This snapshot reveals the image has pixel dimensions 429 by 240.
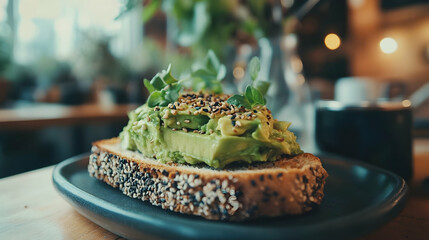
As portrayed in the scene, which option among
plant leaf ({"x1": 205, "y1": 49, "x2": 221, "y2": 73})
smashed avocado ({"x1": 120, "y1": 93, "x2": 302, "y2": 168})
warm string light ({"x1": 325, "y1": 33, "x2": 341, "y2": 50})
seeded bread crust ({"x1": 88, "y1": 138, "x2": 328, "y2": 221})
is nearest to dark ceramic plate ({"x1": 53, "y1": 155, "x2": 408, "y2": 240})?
seeded bread crust ({"x1": 88, "y1": 138, "x2": 328, "y2": 221})

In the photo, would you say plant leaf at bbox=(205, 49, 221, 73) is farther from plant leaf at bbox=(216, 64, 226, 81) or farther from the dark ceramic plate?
the dark ceramic plate

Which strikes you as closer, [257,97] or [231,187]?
[231,187]

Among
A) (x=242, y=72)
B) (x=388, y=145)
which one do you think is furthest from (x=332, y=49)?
(x=388, y=145)

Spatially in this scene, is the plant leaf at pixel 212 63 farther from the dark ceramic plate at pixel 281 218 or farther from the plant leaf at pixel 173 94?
the dark ceramic plate at pixel 281 218

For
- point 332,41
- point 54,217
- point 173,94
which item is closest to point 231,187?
point 173,94

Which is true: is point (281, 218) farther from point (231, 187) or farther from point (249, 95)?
point (249, 95)

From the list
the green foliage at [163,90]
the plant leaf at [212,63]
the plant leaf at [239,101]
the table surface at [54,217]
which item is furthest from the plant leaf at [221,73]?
the table surface at [54,217]
